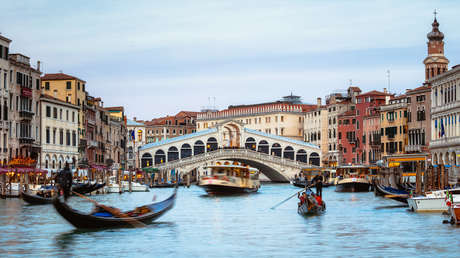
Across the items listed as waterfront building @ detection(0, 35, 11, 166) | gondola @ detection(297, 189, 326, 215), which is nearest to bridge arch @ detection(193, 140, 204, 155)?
waterfront building @ detection(0, 35, 11, 166)

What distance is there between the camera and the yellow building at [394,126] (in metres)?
65.4

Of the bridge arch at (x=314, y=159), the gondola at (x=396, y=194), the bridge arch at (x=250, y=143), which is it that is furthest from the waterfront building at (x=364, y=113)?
the gondola at (x=396, y=194)

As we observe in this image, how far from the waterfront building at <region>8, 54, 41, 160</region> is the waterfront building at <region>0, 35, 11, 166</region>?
1.63 ft

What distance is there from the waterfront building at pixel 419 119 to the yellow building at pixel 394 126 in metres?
1.01

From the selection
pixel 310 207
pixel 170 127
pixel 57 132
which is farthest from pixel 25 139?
pixel 170 127

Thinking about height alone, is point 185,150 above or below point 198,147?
below

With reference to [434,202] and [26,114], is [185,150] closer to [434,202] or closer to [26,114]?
[26,114]

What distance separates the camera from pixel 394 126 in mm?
66875

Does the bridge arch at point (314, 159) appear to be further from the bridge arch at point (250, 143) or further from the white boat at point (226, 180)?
the white boat at point (226, 180)

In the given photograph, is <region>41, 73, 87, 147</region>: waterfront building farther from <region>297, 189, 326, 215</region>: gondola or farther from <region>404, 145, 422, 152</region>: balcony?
<region>297, 189, 326, 215</region>: gondola

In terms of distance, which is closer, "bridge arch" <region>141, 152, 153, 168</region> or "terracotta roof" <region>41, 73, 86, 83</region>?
"terracotta roof" <region>41, 73, 86, 83</region>

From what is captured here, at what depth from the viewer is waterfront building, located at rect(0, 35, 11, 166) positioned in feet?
146

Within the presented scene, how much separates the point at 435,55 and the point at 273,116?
32.6m

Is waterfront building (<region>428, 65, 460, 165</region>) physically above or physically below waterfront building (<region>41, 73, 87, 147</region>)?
below
